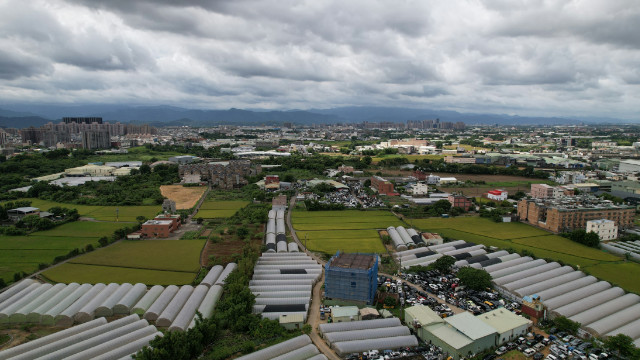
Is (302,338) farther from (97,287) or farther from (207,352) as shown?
(97,287)

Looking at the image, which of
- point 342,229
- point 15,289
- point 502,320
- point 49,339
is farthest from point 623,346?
point 15,289

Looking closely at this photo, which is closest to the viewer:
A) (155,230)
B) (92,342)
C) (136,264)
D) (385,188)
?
(92,342)

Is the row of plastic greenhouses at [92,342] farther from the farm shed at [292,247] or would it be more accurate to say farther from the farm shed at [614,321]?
the farm shed at [614,321]

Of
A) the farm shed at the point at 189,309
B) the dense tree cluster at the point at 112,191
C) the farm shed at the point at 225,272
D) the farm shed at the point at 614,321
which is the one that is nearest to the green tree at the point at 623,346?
the farm shed at the point at 614,321

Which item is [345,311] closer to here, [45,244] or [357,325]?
[357,325]

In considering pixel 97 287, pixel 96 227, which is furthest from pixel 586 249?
pixel 96 227

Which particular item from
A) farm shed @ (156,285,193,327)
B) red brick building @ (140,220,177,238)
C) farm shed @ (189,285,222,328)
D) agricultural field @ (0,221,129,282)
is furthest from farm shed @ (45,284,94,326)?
red brick building @ (140,220,177,238)
